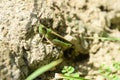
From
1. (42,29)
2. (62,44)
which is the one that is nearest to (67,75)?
(62,44)

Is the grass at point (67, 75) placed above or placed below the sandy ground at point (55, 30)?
below

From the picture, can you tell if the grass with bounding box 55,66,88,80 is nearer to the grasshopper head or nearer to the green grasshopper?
the green grasshopper

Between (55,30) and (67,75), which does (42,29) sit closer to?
(55,30)

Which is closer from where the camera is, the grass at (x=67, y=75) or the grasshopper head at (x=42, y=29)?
the grass at (x=67, y=75)

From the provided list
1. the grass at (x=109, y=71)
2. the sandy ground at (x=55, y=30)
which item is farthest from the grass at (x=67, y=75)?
the grass at (x=109, y=71)

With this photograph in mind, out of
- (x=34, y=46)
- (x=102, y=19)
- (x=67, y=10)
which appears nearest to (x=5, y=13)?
(x=34, y=46)

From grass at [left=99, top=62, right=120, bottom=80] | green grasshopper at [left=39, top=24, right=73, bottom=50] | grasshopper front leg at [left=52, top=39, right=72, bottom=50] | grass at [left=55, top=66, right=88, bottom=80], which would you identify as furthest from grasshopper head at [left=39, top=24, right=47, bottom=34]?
grass at [left=99, top=62, right=120, bottom=80]

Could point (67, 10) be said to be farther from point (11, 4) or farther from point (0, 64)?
point (0, 64)

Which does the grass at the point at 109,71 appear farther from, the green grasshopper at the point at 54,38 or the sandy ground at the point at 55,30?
the green grasshopper at the point at 54,38
